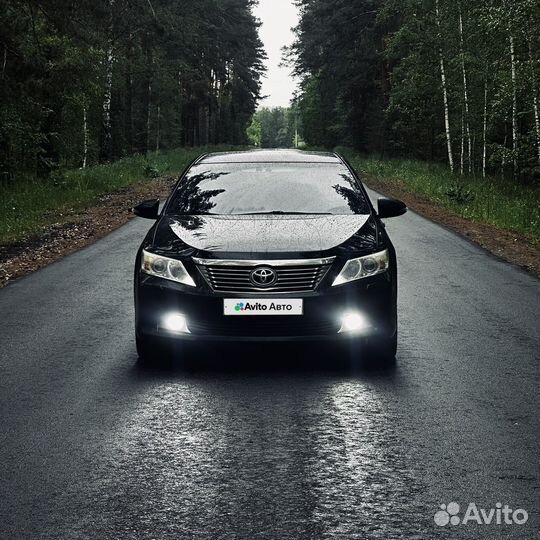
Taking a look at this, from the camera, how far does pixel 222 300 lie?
6484mm

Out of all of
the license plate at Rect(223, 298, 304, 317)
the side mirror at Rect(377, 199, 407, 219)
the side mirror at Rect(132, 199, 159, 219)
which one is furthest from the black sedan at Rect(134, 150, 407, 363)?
the side mirror at Rect(132, 199, 159, 219)

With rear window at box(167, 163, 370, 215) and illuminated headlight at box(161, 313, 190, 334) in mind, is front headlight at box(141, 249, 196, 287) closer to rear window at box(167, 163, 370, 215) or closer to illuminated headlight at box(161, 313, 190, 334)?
illuminated headlight at box(161, 313, 190, 334)

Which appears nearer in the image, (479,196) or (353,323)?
(353,323)

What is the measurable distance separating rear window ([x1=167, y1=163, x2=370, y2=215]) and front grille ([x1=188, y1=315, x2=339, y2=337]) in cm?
138

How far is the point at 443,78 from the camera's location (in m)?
40.6

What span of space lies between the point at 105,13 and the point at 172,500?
19.0 meters

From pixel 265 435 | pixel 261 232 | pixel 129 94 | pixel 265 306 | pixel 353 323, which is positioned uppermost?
pixel 129 94

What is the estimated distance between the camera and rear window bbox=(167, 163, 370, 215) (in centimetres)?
771

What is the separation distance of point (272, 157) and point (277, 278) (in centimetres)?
270

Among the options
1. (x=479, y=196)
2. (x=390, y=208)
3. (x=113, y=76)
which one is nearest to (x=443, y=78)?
(x=479, y=196)

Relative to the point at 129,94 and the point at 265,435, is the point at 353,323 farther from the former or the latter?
the point at 129,94

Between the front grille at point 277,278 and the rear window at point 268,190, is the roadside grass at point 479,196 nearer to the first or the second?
the rear window at point 268,190

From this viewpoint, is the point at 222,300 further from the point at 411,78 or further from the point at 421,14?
the point at 421,14

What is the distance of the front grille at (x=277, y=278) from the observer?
6477 millimetres
